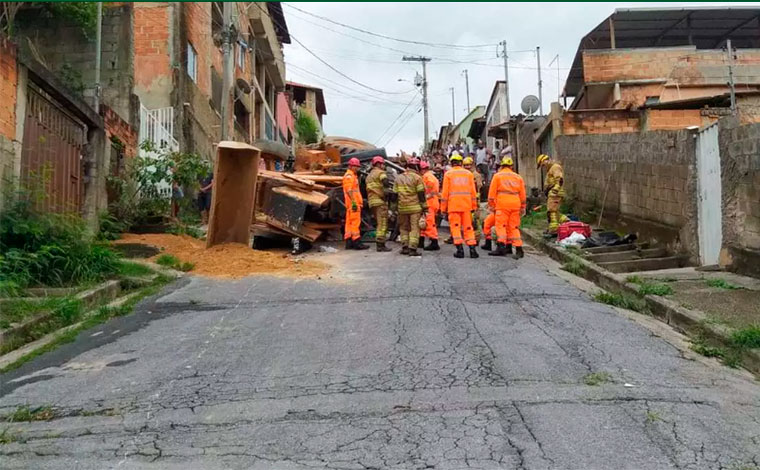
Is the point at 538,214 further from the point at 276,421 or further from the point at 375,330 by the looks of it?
the point at 276,421

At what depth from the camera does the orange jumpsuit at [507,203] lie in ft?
34.0

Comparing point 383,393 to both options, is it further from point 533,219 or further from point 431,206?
point 533,219

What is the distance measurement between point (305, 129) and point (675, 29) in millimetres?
27458

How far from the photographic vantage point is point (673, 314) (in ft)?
21.1

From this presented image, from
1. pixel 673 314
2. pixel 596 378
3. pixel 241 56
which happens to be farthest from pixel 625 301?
pixel 241 56

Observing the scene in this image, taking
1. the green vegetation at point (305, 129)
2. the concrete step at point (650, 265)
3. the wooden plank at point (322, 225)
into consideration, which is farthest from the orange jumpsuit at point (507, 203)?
the green vegetation at point (305, 129)

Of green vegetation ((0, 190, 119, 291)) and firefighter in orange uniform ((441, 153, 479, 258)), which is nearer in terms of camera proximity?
green vegetation ((0, 190, 119, 291))

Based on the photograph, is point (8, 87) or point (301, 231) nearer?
point (8, 87)

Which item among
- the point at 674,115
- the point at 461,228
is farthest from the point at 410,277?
the point at 674,115

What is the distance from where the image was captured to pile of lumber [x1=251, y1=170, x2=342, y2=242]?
11.4m

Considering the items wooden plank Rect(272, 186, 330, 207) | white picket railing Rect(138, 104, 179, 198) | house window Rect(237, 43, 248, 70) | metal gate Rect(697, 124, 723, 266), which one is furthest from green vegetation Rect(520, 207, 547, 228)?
house window Rect(237, 43, 248, 70)

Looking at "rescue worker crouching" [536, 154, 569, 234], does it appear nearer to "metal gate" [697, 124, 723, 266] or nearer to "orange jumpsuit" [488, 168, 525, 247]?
"orange jumpsuit" [488, 168, 525, 247]

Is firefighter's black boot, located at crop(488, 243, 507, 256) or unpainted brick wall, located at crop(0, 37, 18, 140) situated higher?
unpainted brick wall, located at crop(0, 37, 18, 140)

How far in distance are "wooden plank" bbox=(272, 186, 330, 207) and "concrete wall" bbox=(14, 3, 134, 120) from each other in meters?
Answer: 5.97
